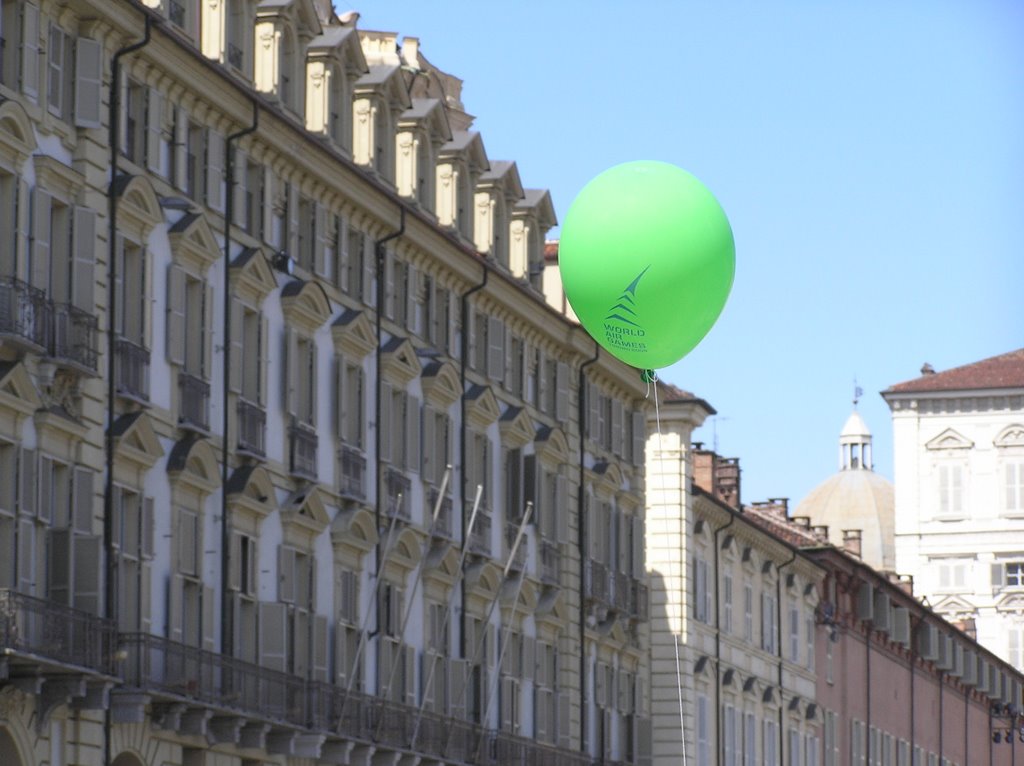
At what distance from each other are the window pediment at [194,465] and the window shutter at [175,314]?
1.10 m

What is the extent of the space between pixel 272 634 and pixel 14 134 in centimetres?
1036

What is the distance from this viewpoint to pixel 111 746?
3575cm

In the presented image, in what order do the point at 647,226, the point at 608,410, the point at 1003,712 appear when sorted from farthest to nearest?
1. the point at 1003,712
2. the point at 608,410
3. the point at 647,226

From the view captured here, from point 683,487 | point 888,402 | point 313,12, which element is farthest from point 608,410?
point 888,402

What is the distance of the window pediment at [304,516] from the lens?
4209 centimetres

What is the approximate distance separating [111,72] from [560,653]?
72.4ft

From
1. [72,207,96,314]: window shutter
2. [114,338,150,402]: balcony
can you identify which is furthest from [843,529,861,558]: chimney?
[72,207,96,314]: window shutter

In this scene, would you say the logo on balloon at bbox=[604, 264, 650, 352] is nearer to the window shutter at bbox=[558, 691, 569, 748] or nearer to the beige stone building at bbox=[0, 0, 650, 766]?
the beige stone building at bbox=[0, 0, 650, 766]

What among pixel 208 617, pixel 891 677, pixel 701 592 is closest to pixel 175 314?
pixel 208 617

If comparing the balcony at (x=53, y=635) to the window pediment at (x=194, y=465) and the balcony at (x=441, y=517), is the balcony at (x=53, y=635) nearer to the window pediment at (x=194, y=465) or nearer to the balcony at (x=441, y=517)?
the window pediment at (x=194, y=465)

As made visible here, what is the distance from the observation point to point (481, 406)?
51.3 m

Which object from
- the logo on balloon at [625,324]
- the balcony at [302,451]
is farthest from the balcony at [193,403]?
the logo on balloon at [625,324]

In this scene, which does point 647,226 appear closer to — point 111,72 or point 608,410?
point 111,72

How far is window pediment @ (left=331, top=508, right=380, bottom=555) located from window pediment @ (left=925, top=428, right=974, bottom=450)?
9071 centimetres
